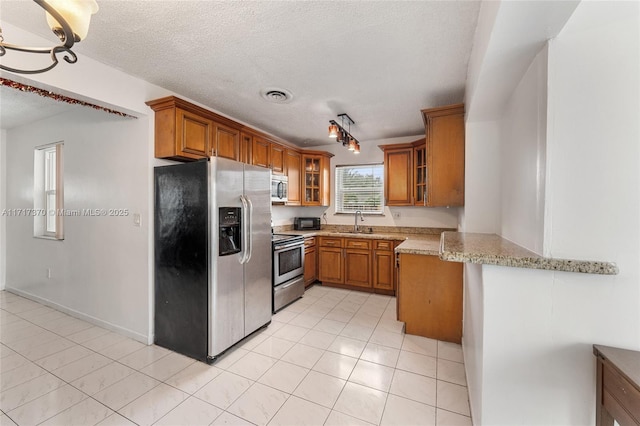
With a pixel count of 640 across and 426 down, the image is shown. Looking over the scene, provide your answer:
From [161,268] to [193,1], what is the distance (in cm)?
213

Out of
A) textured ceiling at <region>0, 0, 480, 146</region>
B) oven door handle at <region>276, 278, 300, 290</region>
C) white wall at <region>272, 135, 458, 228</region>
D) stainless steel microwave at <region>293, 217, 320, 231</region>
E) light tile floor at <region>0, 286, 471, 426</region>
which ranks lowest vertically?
light tile floor at <region>0, 286, 471, 426</region>

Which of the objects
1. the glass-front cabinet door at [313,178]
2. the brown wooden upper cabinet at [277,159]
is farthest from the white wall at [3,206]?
the glass-front cabinet door at [313,178]

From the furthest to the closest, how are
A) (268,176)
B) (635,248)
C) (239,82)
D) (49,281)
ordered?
(49,281), (268,176), (239,82), (635,248)

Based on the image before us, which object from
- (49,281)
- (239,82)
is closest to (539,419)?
(239,82)

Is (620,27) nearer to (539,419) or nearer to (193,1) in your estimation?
(539,419)

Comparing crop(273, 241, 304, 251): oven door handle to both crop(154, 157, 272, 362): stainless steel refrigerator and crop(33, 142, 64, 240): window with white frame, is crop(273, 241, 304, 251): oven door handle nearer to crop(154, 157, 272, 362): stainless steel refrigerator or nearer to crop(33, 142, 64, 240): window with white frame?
crop(154, 157, 272, 362): stainless steel refrigerator

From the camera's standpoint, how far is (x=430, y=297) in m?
2.59

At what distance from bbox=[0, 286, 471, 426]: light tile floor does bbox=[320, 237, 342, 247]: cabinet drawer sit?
54.0 inches

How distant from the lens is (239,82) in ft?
7.84

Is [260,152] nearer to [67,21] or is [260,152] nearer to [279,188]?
[279,188]

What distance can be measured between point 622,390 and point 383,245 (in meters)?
2.90

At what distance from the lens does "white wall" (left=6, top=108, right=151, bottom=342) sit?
8.27ft

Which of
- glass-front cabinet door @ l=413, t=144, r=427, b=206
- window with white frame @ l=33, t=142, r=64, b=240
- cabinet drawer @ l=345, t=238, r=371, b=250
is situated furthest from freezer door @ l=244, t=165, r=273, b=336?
window with white frame @ l=33, t=142, r=64, b=240

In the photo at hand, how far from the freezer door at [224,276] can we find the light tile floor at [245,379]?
0.21m
